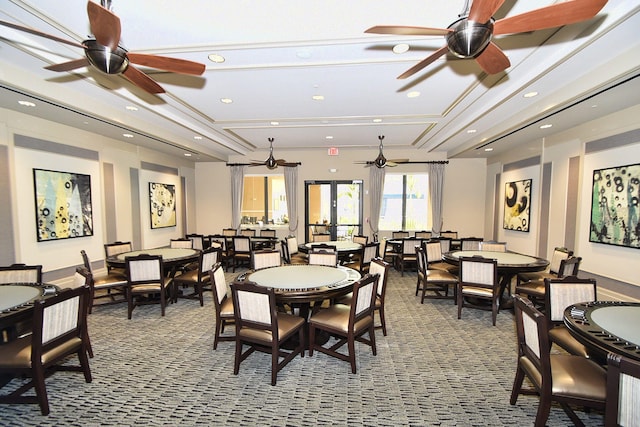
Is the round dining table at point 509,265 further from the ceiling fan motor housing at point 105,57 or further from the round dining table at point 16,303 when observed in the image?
the round dining table at point 16,303

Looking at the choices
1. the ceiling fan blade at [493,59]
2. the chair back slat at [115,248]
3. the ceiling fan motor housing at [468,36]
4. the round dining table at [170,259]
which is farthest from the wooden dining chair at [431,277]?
the chair back slat at [115,248]

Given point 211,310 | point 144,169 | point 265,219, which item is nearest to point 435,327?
point 211,310

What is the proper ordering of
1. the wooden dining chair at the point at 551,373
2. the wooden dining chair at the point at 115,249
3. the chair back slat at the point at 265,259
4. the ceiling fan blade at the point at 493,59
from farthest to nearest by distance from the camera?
the wooden dining chair at the point at 115,249, the chair back slat at the point at 265,259, the ceiling fan blade at the point at 493,59, the wooden dining chair at the point at 551,373

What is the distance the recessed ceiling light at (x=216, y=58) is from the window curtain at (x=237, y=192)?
588 cm

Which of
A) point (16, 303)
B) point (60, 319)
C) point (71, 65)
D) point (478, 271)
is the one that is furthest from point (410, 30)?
point (16, 303)

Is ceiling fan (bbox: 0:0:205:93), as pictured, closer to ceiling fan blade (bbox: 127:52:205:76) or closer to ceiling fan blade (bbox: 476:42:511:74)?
ceiling fan blade (bbox: 127:52:205:76)

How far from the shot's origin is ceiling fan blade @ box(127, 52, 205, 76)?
226cm

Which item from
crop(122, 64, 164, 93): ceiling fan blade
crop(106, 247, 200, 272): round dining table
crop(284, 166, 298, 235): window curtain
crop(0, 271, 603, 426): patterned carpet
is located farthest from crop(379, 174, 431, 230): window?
crop(122, 64, 164, 93): ceiling fan blade

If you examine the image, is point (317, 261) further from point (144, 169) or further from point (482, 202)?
point (482, 202)

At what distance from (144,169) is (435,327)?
7295 millimetres

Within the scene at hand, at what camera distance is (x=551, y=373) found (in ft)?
6.11

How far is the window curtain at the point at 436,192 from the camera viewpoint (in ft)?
27.4

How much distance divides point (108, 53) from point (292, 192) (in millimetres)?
6733

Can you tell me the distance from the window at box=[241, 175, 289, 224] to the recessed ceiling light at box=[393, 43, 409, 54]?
655cm
